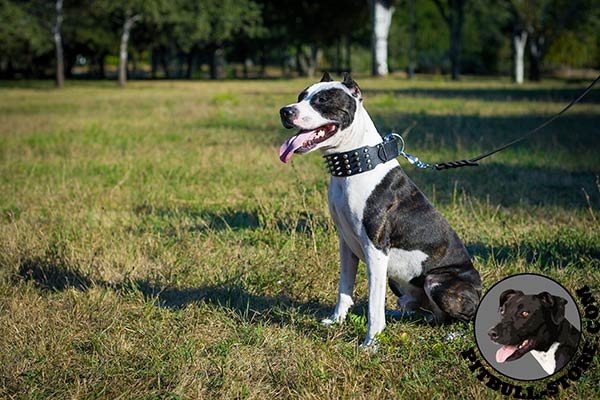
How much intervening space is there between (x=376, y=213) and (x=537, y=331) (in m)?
1.02

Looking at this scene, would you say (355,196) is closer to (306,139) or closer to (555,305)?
(306,139)

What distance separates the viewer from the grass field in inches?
127

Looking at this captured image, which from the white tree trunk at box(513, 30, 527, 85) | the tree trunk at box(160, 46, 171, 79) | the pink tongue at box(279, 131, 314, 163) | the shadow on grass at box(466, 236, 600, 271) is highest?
the tree trunk at box(160, 46, 171, 79)

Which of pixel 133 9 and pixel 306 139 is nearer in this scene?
pixel 306 139

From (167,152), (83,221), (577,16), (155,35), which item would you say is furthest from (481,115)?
(155,35)

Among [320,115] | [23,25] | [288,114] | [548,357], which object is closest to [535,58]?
[23,25]

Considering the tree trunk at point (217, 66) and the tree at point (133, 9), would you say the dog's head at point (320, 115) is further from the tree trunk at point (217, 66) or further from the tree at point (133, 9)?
the tree trunk at point (217, 66)

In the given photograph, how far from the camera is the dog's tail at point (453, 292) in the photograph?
3.48m

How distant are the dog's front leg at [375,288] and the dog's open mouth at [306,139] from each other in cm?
66

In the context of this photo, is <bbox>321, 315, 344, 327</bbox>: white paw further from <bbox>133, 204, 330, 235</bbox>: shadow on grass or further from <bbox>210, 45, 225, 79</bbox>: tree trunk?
<bbox>210, 45, 225, 79</bbox>: tree trunk

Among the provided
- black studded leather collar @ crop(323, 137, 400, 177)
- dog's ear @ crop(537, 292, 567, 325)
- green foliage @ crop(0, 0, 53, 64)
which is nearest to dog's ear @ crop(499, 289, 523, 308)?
dog's ear @ crop(537, 292, 567, 325)

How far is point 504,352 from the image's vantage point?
2.91m

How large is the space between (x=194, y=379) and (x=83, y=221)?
351 centimetres

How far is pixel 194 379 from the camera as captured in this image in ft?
10.4
